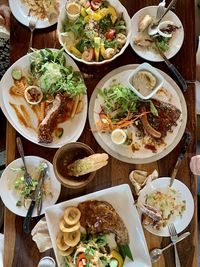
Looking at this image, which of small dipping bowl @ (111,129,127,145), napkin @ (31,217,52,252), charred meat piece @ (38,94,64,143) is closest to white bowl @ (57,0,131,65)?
charred meat piece @ (38,94,64,143)

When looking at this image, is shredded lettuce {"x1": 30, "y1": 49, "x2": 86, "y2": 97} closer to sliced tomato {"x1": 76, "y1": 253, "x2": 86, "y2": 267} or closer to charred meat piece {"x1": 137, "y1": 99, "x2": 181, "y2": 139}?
charred meat piece {"x1": 137, "y1": 99, "x2": 181, "y2": 139}

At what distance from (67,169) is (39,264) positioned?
469mm

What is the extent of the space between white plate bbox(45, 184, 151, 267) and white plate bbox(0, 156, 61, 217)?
0.08m

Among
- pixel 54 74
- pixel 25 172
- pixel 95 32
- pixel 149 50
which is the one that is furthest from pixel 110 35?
pixel 25 172

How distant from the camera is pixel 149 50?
2.42 m

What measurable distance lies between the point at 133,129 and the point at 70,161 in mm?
354

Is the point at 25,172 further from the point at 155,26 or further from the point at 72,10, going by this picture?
the point at 155,26

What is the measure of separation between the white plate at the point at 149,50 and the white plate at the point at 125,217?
656mm

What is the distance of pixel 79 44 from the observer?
2.38 metres

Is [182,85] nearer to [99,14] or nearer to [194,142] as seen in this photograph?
[194,142]

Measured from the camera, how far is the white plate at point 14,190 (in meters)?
2.34

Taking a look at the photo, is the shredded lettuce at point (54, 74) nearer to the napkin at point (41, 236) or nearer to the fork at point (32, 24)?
the fork at point (32, 24)

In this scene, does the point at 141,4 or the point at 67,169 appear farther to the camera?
the point at 141,4

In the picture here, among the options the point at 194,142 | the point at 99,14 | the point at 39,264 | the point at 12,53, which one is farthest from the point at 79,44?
the point at 39,264
